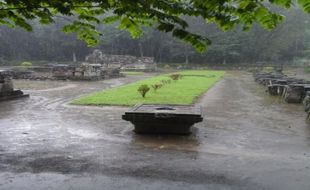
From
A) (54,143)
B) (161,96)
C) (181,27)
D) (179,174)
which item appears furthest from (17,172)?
(161,96)

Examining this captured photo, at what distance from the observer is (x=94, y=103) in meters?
14.5

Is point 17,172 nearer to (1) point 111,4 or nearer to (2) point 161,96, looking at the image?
(1) point 111,4

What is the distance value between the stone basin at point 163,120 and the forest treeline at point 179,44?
48624mm

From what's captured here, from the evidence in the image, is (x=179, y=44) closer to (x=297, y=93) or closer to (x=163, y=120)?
(x=297, y=93)

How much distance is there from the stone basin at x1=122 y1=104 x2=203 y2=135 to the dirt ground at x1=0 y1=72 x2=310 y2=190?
0.95ft

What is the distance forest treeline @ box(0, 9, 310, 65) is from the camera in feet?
190

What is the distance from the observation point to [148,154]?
23.9 ft

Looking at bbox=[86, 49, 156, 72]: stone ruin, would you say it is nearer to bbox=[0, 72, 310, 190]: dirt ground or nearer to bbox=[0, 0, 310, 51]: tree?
bbox=[0, 72, 310, 190]: dirt ground

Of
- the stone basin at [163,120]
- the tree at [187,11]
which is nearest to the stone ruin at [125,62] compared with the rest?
the stone basin at [163,120]

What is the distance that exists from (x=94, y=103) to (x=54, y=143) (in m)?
6.37

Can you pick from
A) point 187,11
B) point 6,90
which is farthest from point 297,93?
point 187,11

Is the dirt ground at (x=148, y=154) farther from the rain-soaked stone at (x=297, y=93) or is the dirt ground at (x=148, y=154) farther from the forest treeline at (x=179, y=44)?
the forest treeline at (x=179, y=44)

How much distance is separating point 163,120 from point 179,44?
51.1 meters

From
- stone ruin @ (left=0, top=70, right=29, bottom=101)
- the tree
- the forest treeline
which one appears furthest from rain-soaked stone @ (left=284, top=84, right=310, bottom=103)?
the forest treeline
